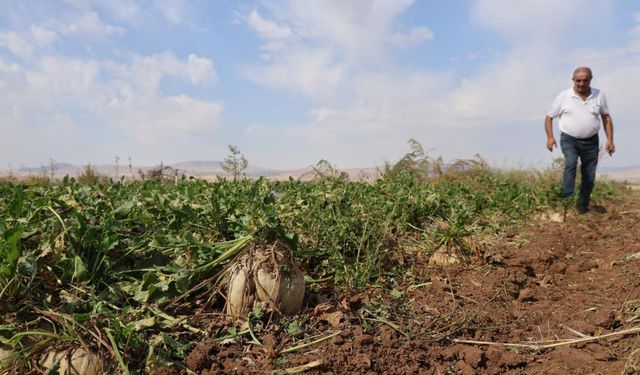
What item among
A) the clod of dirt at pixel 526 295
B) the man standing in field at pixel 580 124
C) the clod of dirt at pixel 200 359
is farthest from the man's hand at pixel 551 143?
the clod of dirt at pixel 200 359

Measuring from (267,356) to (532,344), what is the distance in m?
1.43

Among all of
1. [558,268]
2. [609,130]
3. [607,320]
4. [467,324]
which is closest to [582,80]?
[609,130]

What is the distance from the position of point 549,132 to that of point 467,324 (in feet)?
16.4

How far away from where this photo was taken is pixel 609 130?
6941 millimetres

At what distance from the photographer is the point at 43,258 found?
2629 mm

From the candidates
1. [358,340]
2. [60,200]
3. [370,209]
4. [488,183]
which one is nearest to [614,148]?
[488,183]

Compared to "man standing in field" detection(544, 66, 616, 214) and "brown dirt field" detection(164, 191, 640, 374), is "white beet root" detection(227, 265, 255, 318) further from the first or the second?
"man standing in field" detection(544, 66, 616, 214)

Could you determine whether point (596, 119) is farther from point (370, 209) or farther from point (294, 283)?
point (294, 283)

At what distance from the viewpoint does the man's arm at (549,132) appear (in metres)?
6.92

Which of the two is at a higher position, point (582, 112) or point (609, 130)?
point (582, 112)

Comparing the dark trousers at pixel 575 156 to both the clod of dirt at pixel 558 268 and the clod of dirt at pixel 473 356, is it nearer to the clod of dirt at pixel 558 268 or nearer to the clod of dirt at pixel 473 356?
the clod of dirt at pixel 558 268

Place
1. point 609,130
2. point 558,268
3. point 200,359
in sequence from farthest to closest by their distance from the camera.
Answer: point 609,130, point 558,268, point 200,359

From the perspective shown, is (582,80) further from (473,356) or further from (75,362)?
(75,362)

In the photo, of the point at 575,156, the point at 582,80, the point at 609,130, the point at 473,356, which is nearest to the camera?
the point at 473,356
